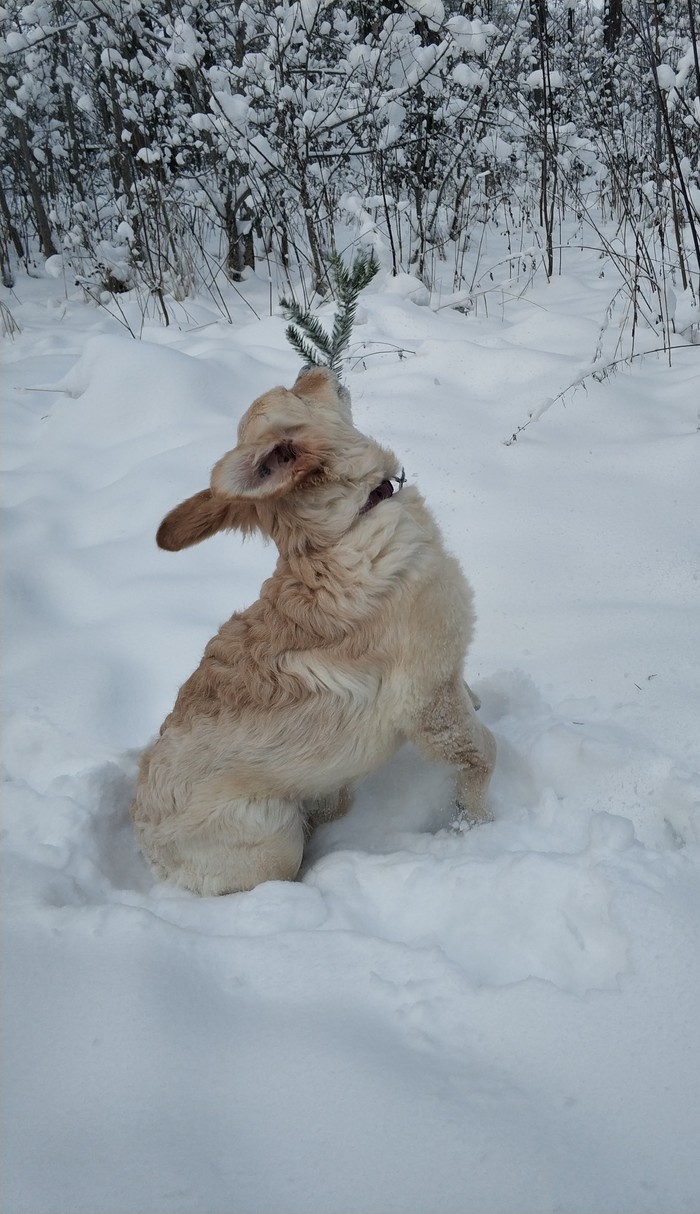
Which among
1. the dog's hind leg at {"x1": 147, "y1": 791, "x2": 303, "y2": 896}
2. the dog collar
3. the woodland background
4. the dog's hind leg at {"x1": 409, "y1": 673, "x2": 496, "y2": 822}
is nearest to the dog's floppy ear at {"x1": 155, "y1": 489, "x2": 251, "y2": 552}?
the dog collar

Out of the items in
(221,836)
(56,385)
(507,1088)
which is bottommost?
Result: (221,836)

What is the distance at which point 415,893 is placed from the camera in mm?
1862

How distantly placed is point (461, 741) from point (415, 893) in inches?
17.9

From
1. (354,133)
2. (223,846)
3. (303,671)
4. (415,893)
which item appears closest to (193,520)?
(303,671)

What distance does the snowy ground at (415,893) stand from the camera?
118 centimetres

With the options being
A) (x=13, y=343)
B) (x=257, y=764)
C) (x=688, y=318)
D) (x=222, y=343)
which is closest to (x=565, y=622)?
(x=257, y=764)

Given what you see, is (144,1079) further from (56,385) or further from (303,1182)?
(56,385)

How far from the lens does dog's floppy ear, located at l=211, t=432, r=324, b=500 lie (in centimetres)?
188

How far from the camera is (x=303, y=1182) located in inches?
45.0

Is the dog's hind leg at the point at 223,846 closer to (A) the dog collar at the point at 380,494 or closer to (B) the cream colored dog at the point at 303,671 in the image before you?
(B) the cream colored dog at the point at 303,671

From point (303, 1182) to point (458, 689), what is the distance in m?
1.25

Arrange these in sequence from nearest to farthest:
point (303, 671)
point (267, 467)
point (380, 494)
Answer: point (267, 467), point (303, 671), point (380, 494)

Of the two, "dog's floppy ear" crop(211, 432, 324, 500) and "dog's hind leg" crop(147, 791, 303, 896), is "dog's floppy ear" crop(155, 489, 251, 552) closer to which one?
"dog's floppy ear" crop(211, 432, 324, 500)

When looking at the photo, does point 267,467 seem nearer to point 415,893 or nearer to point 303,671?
point 303,671
